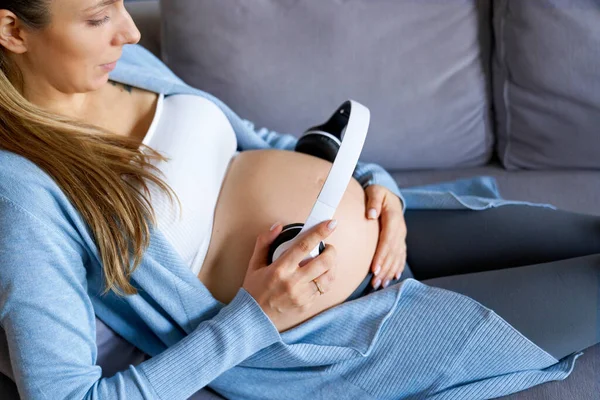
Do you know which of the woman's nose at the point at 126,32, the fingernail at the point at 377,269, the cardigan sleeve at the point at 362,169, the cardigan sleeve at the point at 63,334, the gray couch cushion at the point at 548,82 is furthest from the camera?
the gray couch cushion at the point at 548,82

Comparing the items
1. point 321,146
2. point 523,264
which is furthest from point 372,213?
point 523,264

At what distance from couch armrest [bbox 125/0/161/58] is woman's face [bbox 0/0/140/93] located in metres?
0.59

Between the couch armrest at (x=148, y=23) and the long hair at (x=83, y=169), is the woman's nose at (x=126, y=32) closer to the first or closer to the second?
the long hair at (x=83, y=169)

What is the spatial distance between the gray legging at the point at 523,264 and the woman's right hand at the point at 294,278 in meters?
0.16

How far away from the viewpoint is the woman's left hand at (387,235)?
1.07 metres

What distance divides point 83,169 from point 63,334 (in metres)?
0.23

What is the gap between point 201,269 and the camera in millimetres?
1025

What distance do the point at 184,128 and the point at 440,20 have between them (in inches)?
27.1

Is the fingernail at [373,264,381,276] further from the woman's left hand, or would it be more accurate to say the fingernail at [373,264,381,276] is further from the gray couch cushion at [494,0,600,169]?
the gray couch cushion at [494,0,600,169]

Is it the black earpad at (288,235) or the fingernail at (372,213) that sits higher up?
the black earpad at (288,235)

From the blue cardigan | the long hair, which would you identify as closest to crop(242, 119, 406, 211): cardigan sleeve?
the blue cardigan

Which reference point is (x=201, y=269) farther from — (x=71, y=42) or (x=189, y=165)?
(x=71, y=42)

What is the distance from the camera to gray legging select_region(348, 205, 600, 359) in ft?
3.13

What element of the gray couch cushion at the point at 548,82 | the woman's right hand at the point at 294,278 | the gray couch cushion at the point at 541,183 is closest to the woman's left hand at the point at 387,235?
the woman's right hand at the point at 294,278
